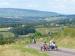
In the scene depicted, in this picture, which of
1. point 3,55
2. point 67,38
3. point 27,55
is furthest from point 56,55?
point 67,38

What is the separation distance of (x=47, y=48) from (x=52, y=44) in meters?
1.07

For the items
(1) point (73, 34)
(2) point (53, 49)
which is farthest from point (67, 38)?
(2) point (53, 49)

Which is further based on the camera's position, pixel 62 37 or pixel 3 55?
pixel 62 37

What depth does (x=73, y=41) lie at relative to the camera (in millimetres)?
68438

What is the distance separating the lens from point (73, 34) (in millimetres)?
75750

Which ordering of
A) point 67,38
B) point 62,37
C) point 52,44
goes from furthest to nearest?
1. point 62,37
2. point 67,38
3. point 52,44

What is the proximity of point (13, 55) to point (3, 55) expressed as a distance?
1883mm

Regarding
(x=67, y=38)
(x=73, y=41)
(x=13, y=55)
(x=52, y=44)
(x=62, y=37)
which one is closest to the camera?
(x=13, y=55)

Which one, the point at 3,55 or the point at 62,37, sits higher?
the point at 3,55

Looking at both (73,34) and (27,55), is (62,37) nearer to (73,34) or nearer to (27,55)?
(73,34)

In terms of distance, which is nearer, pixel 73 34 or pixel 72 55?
pixel 72 55

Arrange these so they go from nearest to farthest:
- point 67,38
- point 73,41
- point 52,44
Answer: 1. point 52,44
2. point 73,41
3. point 67,38

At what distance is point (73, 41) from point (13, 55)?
3197cm

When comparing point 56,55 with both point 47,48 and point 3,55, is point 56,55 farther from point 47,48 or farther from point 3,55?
point 47,48
